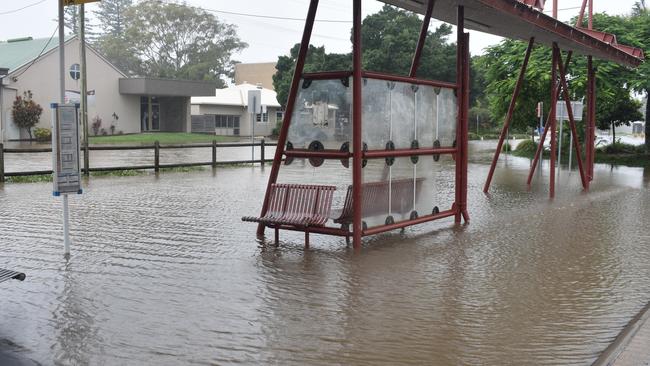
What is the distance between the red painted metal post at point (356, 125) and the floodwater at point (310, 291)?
19.9 inches

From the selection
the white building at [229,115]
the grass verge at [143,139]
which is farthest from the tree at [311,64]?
the grass verge at [143,139]

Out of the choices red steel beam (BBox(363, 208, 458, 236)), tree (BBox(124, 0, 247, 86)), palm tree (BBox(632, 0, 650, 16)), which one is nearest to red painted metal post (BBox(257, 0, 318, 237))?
red steel beam (BBox(363, 208, 458, 236))

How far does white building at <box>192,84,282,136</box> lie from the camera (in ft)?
194

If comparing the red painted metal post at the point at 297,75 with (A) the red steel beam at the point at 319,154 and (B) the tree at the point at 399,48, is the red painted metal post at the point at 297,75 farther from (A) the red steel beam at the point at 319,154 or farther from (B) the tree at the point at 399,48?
(B) the tree at the point at 399,48

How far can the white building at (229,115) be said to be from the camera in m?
59.1

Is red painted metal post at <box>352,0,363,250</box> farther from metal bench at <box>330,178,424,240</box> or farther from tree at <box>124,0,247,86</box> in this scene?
tree at <box>124,0,247,86</box>

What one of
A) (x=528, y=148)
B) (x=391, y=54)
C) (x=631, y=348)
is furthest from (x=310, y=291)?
(x=391, y=54)

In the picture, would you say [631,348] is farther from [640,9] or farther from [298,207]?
[640,9]

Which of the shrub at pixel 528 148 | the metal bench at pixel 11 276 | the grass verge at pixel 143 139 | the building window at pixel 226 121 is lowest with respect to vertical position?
the metal bench at pixel 11 276

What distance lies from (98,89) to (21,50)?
5.68 m

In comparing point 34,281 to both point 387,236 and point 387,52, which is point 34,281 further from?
point 387,52

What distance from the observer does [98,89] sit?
48.8 metres

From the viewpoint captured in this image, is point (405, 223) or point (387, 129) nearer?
point (387, 129)

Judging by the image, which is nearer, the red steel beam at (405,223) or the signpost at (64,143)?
the signpost at (64,143)
